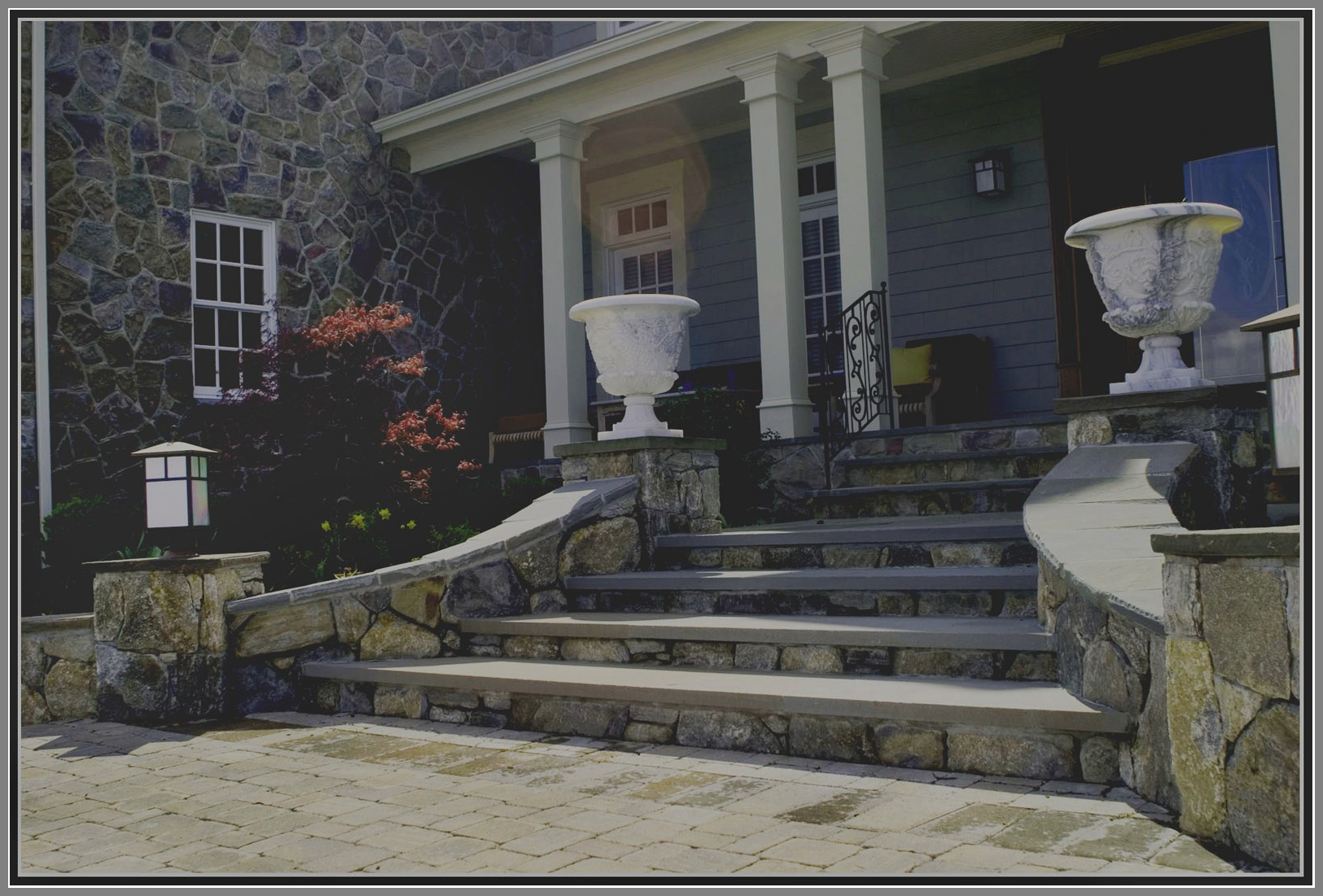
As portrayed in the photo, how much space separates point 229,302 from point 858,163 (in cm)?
509

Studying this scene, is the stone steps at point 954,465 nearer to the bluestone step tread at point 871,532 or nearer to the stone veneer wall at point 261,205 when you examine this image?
the bluestone step tread at point 871,532

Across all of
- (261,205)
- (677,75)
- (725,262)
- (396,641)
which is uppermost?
(677,75)

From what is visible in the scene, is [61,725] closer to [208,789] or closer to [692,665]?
[208,789]

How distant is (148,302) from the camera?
884 centimetres

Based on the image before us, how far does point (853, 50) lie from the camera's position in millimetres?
7855

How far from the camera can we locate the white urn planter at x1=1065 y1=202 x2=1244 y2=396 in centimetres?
467

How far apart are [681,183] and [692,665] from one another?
7.25 metres

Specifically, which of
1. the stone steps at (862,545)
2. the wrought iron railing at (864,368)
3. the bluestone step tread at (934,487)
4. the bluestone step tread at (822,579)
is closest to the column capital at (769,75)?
the wrought iron railing at (864,368)

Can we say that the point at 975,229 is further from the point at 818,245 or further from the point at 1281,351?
the point at 1281,351

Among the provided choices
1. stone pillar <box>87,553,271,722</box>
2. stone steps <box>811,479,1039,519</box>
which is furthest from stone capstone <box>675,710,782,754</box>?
stone steps <box>811,479,1039,519</box>

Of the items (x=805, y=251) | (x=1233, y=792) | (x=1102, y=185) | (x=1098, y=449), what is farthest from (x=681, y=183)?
(x=1233, y=792)

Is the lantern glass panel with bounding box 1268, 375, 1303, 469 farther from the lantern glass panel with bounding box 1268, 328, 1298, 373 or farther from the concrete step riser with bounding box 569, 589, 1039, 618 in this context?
the concrete step riser with bounding box 569, 589, 1039, 618

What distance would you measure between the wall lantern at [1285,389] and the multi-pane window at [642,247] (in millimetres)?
7971

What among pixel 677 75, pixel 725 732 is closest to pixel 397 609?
pixel 725 732
